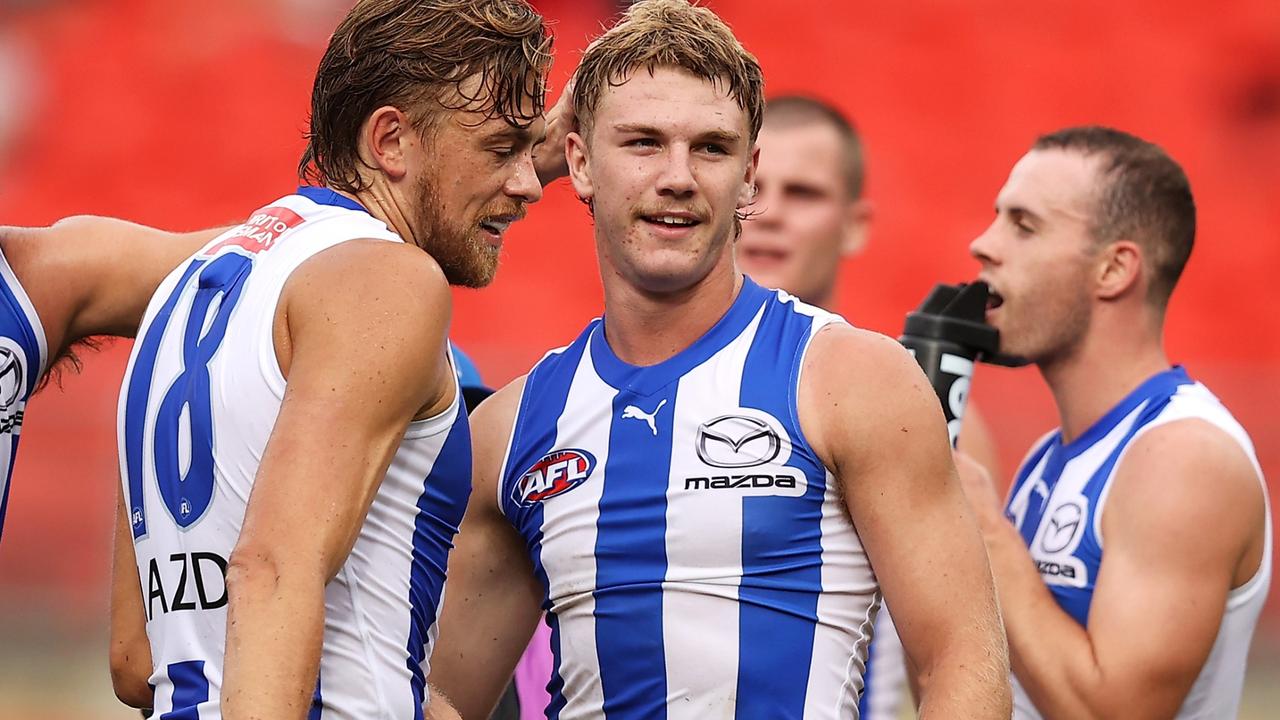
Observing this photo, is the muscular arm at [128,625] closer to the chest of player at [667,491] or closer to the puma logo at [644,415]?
the chest of player at [667,491]

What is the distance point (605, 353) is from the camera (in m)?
3.16

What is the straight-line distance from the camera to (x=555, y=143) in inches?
133

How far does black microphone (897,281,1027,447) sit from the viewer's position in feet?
12.0

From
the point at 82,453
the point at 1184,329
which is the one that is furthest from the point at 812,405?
the point at 1184,329

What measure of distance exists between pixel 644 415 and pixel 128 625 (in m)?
1.02

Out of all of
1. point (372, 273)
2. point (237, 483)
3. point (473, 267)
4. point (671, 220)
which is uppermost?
point (671, 220)

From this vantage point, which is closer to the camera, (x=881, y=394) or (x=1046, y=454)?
(x=881, y=394)

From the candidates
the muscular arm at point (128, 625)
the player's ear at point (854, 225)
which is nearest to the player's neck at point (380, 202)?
the muscular arm at point (128, 625)

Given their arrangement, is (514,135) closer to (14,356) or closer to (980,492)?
(14,356)

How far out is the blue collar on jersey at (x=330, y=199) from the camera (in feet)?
8.73

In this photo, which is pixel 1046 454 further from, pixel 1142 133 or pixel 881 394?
pixel 1142 133

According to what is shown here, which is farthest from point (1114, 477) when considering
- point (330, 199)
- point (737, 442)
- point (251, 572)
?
point (251, 572)

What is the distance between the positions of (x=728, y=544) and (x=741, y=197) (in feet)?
2.25

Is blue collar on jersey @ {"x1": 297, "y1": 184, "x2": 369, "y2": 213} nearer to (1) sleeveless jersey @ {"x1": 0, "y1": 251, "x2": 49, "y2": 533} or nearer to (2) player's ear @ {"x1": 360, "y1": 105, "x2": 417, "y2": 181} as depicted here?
(2) player's ear @ {"x1": 360, "y1": 105, "x2": 417, "y2": 181}
